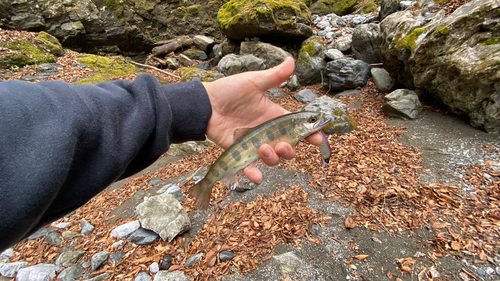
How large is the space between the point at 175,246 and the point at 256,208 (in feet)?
5.37

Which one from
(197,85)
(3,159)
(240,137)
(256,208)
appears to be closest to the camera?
(3,159)

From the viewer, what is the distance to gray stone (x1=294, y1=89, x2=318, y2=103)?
1113 cm

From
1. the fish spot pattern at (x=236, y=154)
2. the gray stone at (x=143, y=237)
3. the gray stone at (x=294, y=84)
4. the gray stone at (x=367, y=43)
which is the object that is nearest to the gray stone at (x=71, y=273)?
the gray stone at (x=143, y=237)

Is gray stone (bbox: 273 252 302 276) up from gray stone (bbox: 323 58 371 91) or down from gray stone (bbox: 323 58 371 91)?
down

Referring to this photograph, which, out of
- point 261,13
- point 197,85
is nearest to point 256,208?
point 197,85

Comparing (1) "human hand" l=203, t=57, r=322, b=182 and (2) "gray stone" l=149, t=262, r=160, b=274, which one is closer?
(1) "human hand" l=203, t=57, r=322, b=182

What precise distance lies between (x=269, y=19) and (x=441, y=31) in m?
8.62

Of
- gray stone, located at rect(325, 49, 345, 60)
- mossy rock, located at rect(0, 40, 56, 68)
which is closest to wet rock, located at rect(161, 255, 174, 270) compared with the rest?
gray stone, located at rect(325, 49, 345, 60)

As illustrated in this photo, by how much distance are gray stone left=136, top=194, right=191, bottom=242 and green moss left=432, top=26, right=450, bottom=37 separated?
27.3 feet

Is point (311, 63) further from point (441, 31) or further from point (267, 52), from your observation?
point (441, 31)

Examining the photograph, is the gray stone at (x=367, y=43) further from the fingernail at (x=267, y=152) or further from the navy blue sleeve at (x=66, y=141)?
the navy blue sleeve at (x=66, y=141)

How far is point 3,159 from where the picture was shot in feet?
5.04

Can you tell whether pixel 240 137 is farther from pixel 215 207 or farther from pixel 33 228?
pixel 215 207

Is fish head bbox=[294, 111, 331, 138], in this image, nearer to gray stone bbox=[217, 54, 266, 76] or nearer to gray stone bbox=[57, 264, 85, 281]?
gray stone bbox=[57, 264, 85, 281]
